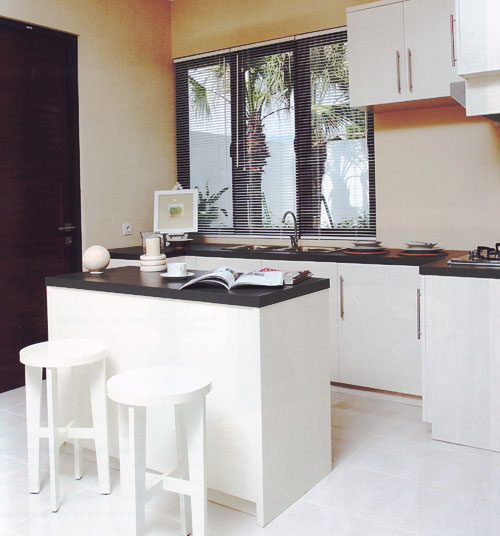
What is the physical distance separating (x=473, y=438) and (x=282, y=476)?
1.11 metres

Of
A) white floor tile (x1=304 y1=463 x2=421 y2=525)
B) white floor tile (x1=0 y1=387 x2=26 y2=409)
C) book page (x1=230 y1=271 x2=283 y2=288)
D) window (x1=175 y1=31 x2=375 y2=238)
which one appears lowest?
white floor tile (x1=304 y1=463 x2=421 y2=525)

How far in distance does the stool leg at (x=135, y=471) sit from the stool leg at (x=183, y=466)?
0.78 ft

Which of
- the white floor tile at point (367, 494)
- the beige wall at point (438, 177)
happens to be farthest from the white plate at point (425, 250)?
the white floor tile at point (367, 494)

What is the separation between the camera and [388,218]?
160 inches

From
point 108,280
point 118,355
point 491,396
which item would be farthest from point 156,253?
point 491,396

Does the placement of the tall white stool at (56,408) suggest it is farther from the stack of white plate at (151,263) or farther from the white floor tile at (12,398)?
the white floor tile at (12,398)

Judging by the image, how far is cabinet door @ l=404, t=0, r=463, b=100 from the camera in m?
3.44

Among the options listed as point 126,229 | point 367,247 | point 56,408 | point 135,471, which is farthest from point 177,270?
point 126,229

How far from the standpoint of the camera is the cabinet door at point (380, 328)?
3459 mm

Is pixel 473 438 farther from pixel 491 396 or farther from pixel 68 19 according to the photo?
A: pixel 68 19

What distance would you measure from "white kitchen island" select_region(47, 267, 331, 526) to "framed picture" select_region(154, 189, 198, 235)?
77.8 inches

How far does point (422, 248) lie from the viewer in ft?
12.0

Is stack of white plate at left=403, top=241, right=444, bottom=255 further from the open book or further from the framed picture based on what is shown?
the framed picture

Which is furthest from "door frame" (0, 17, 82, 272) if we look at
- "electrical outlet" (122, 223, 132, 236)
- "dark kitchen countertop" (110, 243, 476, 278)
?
"electrical outlet" (122, 223, 132, 236)
